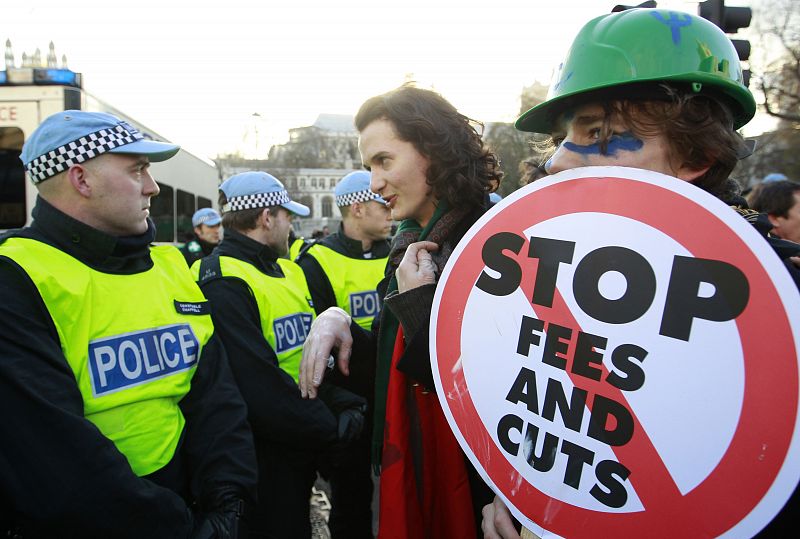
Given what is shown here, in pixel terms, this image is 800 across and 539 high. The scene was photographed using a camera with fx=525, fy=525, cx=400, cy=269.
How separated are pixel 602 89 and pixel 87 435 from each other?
5.89ft

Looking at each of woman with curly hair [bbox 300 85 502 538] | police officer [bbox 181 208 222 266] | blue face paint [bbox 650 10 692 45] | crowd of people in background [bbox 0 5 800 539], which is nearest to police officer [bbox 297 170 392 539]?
crowd of people in background [bbox 0 5 800 539]

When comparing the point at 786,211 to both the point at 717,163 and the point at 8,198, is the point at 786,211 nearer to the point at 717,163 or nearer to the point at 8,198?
the point at 717,163

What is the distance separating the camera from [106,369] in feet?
6.24

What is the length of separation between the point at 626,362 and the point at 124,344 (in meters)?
1.80

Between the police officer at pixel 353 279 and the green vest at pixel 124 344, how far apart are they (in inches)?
35.9

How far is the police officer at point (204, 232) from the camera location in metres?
8.30

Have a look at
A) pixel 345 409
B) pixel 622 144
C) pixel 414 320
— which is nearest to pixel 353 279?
pixel 345 409

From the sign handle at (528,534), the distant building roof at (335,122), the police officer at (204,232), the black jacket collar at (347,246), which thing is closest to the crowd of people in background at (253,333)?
the sign handle at (528,534)

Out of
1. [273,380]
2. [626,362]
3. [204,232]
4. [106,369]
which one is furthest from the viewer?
[204,232]

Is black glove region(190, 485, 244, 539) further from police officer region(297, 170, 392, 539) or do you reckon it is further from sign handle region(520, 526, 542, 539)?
sign handle region(520, 526, 542, 539)

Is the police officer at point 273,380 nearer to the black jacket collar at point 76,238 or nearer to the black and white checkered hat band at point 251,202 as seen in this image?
the black and white checkered hat band at point 251,202

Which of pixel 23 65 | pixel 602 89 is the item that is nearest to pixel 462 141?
pixel 602 89

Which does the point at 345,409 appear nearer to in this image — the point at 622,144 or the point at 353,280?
the point at 353,280

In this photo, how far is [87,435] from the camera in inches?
65.7
